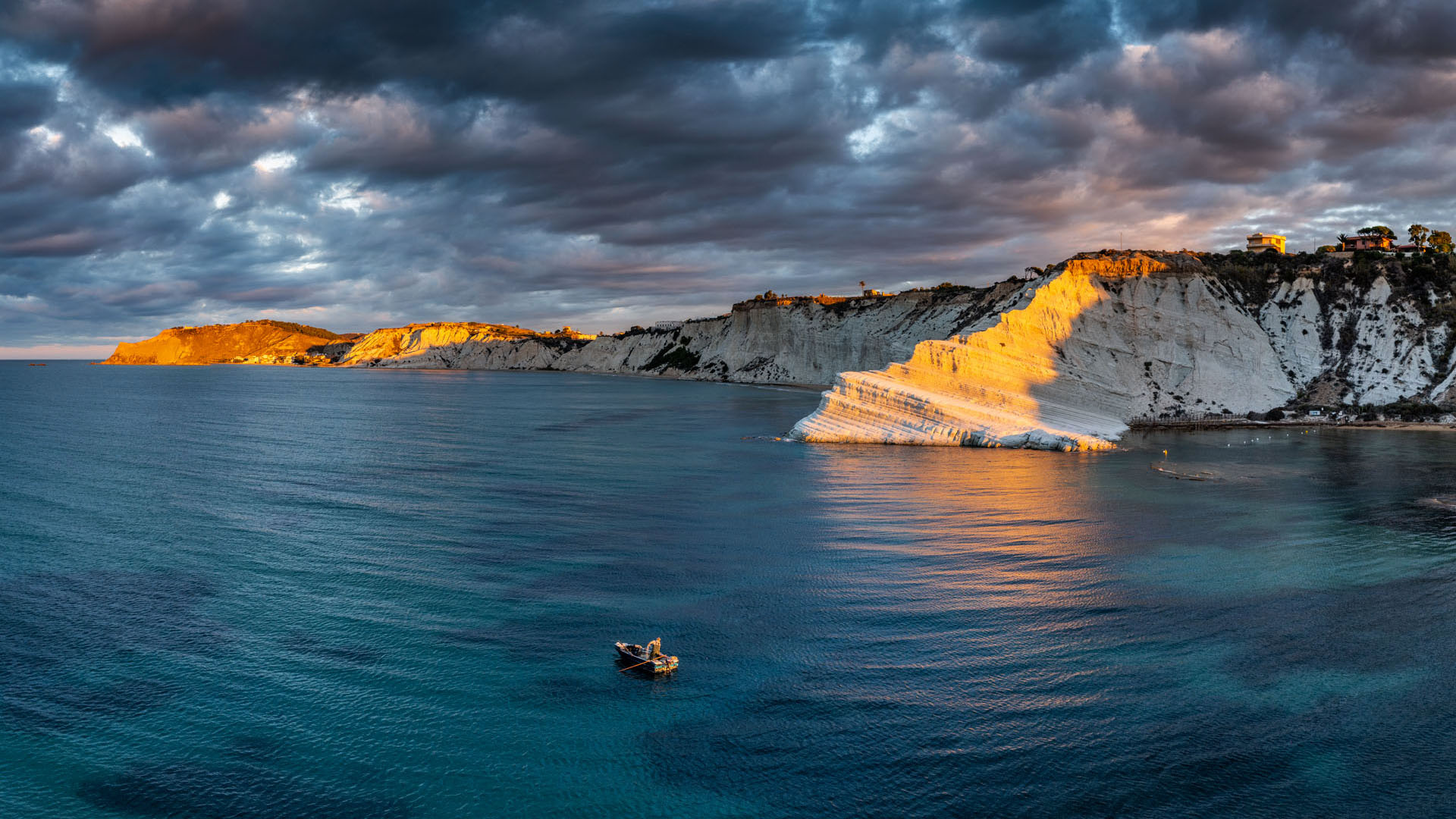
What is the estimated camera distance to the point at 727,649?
71.6 ft

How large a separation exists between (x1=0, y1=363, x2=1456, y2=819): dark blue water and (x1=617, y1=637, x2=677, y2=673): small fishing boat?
1.51 ft

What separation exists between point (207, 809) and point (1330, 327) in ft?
351

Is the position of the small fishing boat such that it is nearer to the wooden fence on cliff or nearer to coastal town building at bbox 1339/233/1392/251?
the wooden fence on cliff

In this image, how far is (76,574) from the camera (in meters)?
28.8

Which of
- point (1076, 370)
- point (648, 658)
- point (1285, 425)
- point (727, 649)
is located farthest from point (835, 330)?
point (648, 658)

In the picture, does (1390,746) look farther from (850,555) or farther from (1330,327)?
(1330,327)

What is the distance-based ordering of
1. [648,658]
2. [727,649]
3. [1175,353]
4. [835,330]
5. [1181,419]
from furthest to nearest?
[835,330] → [1175,353] → [1181,419] → [727,649] → [648,658]

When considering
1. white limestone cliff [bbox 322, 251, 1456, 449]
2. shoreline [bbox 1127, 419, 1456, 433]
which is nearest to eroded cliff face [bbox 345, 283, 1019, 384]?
white limestone cliff [bbox 322, 251, 1456, 449]

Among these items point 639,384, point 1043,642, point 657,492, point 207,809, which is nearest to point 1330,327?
point 657,492

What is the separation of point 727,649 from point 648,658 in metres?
2.51

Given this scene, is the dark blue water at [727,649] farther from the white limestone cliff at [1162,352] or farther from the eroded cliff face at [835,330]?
the eroded cliff face at [835,330]

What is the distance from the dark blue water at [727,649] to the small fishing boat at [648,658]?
0.46 metres

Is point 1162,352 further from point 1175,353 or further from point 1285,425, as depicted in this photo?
point 1285,425

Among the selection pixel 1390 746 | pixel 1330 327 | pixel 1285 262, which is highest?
pixel 1285 262
